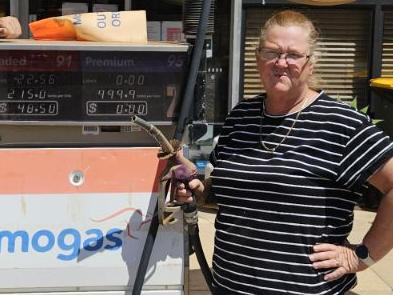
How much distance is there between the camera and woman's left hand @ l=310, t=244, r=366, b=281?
2145 millimetres

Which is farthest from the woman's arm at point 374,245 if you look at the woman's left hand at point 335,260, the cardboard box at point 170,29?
the cardboard box at point 170,29

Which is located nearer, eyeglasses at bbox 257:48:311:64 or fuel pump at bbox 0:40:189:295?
eyeglasses at bbox 257:48:311:64

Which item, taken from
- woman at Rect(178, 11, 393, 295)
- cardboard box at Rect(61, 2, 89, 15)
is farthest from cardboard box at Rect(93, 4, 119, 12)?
woman at Rect(178, 11, 393, 295)

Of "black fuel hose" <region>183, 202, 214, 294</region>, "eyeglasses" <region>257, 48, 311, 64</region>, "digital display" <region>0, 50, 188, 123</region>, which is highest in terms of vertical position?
"eyeglasses" <region>257, 48, 311, 64</region>

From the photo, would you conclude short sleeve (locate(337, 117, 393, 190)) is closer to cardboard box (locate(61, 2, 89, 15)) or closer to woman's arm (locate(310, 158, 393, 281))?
woman's arm (locate(310, 158, 393, 281))

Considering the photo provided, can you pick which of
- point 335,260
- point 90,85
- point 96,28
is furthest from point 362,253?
point 96,28

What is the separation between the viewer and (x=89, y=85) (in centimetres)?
238

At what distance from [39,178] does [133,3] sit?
5400 mm

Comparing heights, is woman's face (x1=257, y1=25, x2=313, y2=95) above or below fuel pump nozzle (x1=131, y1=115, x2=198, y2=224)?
above

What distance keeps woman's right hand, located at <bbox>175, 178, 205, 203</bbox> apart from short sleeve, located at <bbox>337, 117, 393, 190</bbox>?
1.70ft

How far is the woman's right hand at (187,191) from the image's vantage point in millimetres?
2318

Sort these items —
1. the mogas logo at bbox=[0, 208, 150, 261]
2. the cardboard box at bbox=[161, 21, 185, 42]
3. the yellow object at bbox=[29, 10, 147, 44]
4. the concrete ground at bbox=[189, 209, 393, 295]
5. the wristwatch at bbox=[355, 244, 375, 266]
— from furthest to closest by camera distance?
1. the cardboard box at bbox=[161, 21, 185, 42]
2. the concrete ground at bbox=[189, 209, 393, 295]
3. the yellow object at bbox=[29, 10, 147, 44]
4. the mogas logo at bbox=[0, 208, 150, 261]
5. the wristwatch at bbox=[355, 244, 375, 266]

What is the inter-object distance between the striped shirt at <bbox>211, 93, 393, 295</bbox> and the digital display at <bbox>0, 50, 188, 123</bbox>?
384 millimetres

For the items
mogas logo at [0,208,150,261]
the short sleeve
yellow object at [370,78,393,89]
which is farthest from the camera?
yellow object at [370,78,393,89]
